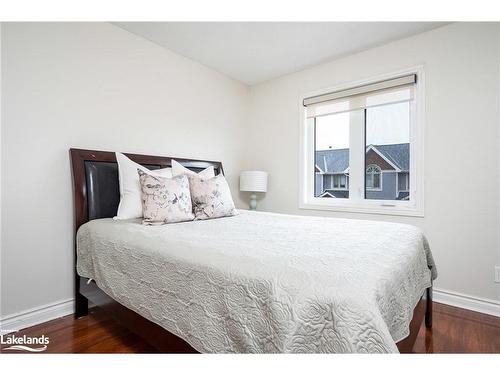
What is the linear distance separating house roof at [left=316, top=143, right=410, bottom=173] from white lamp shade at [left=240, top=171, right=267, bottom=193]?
692 mm

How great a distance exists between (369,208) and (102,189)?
2.47m

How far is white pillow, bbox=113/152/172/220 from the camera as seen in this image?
196 centimetres

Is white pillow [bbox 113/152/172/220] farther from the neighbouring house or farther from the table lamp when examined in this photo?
the neighbouring house

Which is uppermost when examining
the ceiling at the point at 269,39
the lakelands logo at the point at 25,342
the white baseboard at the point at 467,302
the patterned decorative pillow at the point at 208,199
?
the ceiling at the point at 269,39

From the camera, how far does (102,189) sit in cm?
203

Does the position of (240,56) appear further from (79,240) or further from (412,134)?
(79,240)

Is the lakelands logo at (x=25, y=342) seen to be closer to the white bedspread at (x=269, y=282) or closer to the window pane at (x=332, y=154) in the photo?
the white bedspread at (x=269, y=282)

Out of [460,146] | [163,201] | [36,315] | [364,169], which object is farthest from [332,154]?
[36,315]

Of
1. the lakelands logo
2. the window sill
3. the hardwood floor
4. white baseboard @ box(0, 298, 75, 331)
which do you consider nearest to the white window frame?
the window sill

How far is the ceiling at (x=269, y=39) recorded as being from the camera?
225cm

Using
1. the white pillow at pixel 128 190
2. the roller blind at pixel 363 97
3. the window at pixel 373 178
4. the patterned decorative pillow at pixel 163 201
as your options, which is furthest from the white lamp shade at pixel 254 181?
the white pillow at pixel 128 190

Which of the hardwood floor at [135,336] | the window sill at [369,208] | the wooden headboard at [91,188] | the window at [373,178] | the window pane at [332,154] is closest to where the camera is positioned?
the hardwood floor at [135,336]

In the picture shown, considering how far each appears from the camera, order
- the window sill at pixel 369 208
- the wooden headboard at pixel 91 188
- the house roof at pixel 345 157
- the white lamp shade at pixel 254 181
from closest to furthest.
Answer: the wooden headboard at pixel 91 188 < the window sill at pixel 369 208 < the house roof at pixel 345 157 < the white lamp shade at pixel 254 181
